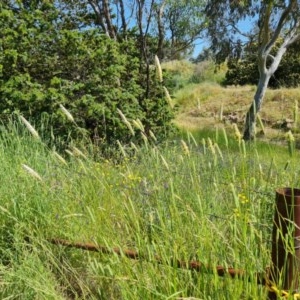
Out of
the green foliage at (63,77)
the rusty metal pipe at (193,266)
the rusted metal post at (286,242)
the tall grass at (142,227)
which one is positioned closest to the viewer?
the rusted metal post at (286,242)

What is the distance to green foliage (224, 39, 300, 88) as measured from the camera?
21.7 meters

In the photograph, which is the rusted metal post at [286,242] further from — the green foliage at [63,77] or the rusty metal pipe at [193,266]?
the green foliage at [63,77]

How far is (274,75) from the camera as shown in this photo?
74.5 ft

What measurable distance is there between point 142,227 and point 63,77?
16.2ft

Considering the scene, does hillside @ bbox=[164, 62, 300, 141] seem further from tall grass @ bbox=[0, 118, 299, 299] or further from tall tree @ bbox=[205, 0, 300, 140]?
tall grass @ bbox=[0, 118, 299, 299]

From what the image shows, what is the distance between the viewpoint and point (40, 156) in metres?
3.62

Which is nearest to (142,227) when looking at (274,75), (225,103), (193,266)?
(193,266)

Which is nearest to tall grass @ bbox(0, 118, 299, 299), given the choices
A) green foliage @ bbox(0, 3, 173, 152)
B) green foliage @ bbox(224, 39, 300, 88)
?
green foliage @ bbox(0, 3, 173, 152)

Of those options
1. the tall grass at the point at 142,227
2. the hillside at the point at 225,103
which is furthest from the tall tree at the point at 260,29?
the tall grass at the point at 142,227

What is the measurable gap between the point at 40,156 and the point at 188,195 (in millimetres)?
1660

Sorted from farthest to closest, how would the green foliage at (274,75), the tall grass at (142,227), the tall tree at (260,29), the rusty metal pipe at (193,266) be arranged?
the green foliage at (274,75) < the tall tree at (260,29) < the tall grass at (142,227) < the rusty metal pipe at (193,266)

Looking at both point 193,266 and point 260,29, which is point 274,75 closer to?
point 260,29

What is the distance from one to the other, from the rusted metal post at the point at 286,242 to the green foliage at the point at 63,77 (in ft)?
14.5

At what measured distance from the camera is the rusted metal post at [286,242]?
5.02ft
